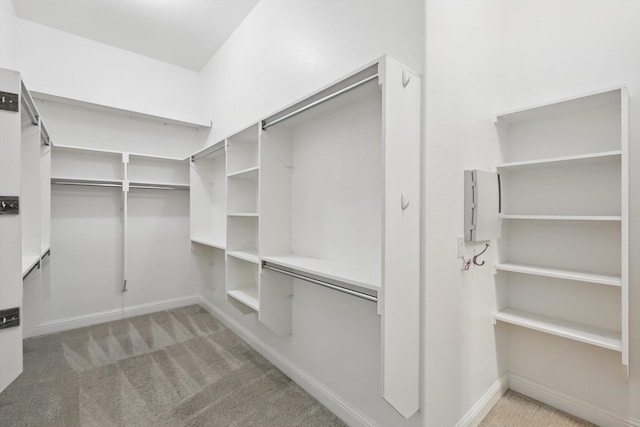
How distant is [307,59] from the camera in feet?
7.32

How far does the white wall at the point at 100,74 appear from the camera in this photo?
314 cm

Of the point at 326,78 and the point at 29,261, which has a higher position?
the point at 326,78

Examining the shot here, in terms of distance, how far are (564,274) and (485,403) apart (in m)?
0.99

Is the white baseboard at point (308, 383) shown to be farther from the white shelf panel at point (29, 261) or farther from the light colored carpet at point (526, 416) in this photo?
the white shelf panel at point (29, 261)

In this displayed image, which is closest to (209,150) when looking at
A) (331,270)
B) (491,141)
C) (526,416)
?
(331,270)

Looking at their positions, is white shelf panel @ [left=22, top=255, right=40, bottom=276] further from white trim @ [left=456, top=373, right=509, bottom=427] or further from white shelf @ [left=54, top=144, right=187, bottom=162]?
white trim @ [left=456, top=373, right=509, bottom=427]

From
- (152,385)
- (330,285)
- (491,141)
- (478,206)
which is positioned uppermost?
(491,141)

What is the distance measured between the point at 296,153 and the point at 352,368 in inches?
63.3

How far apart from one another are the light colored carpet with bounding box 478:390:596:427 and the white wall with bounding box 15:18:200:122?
4.51 metres

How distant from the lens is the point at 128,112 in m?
3.56

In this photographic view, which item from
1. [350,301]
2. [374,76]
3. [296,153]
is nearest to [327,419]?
[350,301]

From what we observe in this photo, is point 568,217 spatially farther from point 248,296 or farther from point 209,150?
point 209,150

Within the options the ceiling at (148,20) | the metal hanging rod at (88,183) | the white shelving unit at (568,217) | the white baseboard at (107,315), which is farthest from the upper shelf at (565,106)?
the white baseboard at (107,315)

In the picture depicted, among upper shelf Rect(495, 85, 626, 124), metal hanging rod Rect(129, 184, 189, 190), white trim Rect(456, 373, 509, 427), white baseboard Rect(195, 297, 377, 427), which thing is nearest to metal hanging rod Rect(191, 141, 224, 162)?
metal hanging rod Rect(129, 184, 189, 190)
